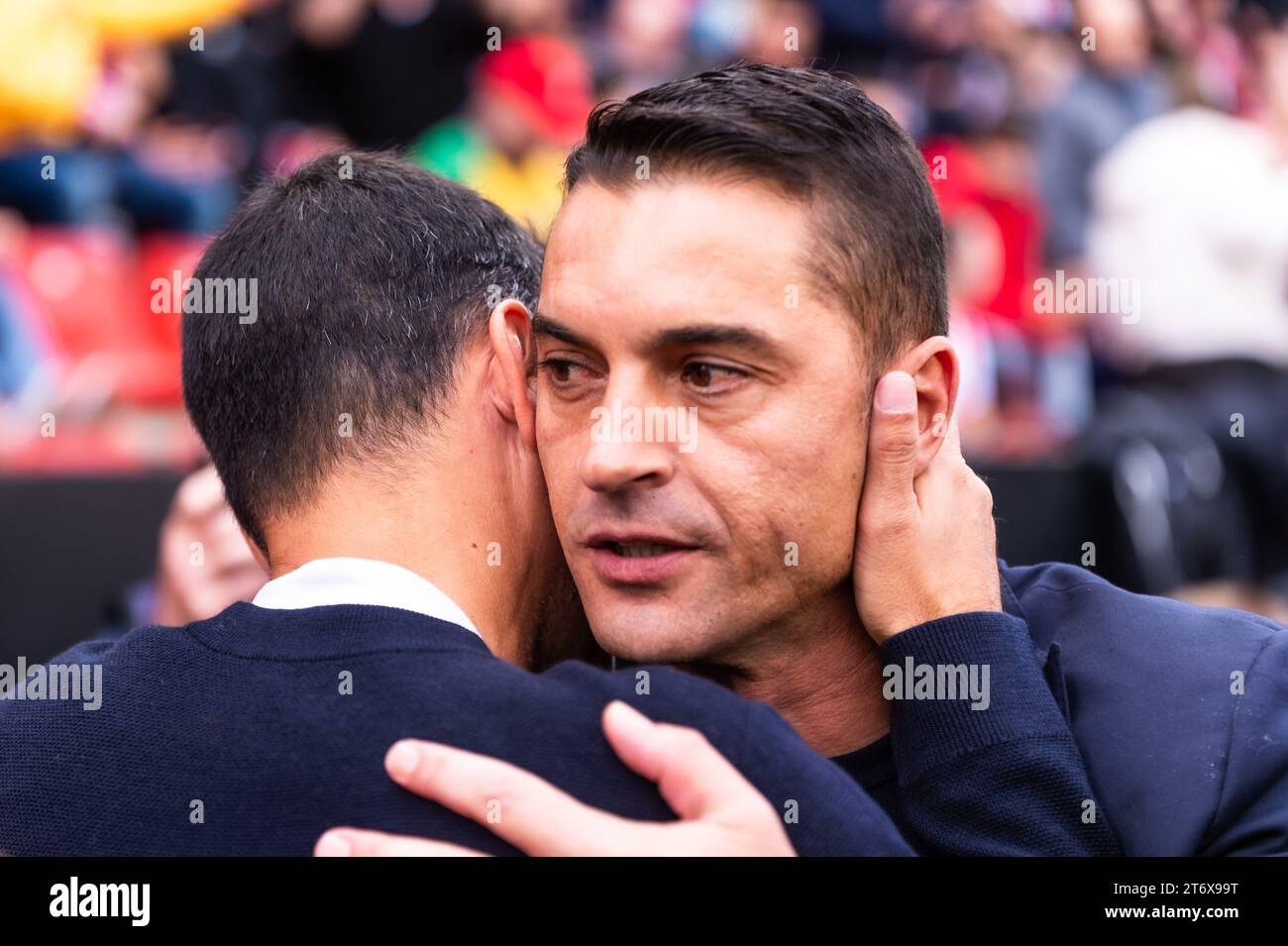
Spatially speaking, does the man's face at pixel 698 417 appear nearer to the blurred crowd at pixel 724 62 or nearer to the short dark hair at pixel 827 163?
the short dark hair at pixel 827 163

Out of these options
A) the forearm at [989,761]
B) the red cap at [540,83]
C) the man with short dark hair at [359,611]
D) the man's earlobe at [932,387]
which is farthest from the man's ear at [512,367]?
the red cap at [540,83]

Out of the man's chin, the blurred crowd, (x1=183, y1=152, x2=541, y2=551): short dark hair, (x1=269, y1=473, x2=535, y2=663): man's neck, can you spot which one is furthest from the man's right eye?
the blurred crowd

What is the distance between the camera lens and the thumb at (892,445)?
2393 millimetres

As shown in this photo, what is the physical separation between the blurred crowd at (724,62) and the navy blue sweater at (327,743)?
368cm

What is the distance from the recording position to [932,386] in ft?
8.20

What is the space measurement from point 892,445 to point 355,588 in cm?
83

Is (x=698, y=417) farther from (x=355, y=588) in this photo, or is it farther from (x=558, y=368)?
(x=355, y=588)

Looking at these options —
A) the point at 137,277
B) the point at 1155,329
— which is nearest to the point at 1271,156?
the point at 1155,329

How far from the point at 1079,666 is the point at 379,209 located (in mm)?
1299

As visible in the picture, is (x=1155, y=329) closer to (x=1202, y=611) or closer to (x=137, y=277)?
(x=137, y=277)

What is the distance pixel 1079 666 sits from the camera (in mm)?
2422

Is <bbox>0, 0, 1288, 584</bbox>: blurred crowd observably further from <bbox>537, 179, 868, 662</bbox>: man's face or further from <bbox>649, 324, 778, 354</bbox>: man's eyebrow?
<bbox>649, 324, 778, 354</bbox>: man's eyebrow

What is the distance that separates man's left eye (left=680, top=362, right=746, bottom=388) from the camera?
2334 mm
